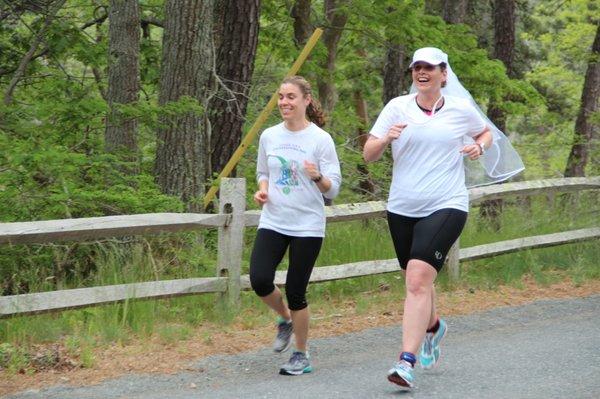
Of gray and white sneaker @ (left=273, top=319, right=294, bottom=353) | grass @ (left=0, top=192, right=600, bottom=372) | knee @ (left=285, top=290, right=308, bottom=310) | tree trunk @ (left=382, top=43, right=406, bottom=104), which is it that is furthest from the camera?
tree trunk @ (left=382, top=43, right=406, bottom=104)

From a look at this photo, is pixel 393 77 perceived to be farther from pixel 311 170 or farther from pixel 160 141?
pixel 311 170

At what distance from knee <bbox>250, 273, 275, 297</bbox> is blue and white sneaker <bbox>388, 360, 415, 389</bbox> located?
109 centimetres

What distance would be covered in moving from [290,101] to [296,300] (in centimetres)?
132

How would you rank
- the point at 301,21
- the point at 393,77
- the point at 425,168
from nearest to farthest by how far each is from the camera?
the point at 425,168
the point at 301,21
the point at 393,77

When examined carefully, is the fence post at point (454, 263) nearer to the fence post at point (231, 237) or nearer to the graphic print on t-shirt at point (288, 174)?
the fence post at point (231, 237)

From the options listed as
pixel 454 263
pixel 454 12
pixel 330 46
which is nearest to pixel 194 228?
pixel 454 263

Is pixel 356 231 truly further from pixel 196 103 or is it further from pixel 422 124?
pixel 422 124

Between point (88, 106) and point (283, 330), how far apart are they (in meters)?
4.08

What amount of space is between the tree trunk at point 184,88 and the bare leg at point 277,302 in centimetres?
392

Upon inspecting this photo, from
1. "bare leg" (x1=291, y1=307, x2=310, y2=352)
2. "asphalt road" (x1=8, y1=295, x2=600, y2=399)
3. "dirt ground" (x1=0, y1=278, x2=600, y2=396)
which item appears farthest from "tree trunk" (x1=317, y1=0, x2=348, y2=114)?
"bare leg" (x1=291, y1=307, x2=310, y2=352)

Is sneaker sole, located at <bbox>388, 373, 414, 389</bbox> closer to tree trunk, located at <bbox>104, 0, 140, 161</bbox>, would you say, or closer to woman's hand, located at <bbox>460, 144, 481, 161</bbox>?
woman's hand, located at <bbox>460, 144, 481, 161</bbox>

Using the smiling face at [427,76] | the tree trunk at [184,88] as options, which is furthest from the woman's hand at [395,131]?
the tree trunk at [184,88]

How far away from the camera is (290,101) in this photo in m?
6.23

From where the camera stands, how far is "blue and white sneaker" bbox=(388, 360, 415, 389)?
5.68 m
